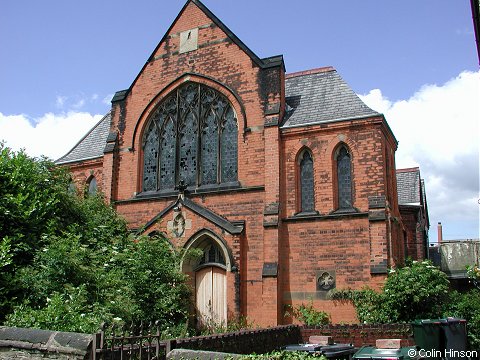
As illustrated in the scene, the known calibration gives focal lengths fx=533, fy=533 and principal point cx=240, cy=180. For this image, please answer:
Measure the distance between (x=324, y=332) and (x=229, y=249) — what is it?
5.22m

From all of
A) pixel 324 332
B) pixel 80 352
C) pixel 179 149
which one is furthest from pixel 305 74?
pixel 80 352

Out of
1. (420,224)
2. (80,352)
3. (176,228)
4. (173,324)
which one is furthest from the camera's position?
(420,224)

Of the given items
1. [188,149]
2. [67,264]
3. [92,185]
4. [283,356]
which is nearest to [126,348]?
[283,356]

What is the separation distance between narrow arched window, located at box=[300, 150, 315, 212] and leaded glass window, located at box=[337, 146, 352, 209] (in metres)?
1.00

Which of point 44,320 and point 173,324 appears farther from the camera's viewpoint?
point 173,324

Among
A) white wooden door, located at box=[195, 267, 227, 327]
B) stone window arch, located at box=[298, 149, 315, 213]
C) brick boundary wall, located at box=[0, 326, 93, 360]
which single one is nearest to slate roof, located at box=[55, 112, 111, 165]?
white wooden door, located at box=[195, 267, 227, 327]

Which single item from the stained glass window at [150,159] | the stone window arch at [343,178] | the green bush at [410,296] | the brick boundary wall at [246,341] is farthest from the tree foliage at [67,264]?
the green bush at [410,296]

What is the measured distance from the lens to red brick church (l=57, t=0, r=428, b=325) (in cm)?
1853

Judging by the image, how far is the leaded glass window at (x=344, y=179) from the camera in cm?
1914

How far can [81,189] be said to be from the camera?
24156mm

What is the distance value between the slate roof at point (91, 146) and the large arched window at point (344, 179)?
11.0m

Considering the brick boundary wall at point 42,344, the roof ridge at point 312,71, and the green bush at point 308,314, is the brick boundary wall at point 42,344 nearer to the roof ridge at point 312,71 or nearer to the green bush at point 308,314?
the green bush at point 308,314

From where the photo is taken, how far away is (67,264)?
14.0m

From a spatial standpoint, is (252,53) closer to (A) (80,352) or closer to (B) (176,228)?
(B) (176,228)
